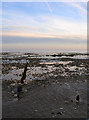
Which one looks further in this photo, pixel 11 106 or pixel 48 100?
pixel 48 100

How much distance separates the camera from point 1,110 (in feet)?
25.2

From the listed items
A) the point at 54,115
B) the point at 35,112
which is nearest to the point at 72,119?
the point at 54,115

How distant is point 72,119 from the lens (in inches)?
272

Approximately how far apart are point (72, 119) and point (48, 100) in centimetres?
271

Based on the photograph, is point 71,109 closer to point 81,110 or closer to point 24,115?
point 81,110

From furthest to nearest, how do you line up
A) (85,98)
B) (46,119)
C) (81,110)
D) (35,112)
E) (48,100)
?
(85,98) < (48,100) < (81,110) < (35,112) < (46,119)

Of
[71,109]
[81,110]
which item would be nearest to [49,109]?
[71,109]

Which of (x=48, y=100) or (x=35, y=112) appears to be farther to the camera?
(x=48, y=100)

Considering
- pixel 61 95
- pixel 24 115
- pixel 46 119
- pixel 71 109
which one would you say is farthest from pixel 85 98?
pixel 24 115

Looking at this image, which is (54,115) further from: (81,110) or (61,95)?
(61,95)

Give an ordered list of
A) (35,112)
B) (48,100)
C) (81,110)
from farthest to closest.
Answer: (48,100)
(81,110)
(35,112)

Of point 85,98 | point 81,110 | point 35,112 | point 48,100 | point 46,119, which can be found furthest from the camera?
point 85,98

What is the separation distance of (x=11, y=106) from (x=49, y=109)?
89.6 inches

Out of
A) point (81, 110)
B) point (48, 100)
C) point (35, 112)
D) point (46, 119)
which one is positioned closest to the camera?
point (46, 119)
